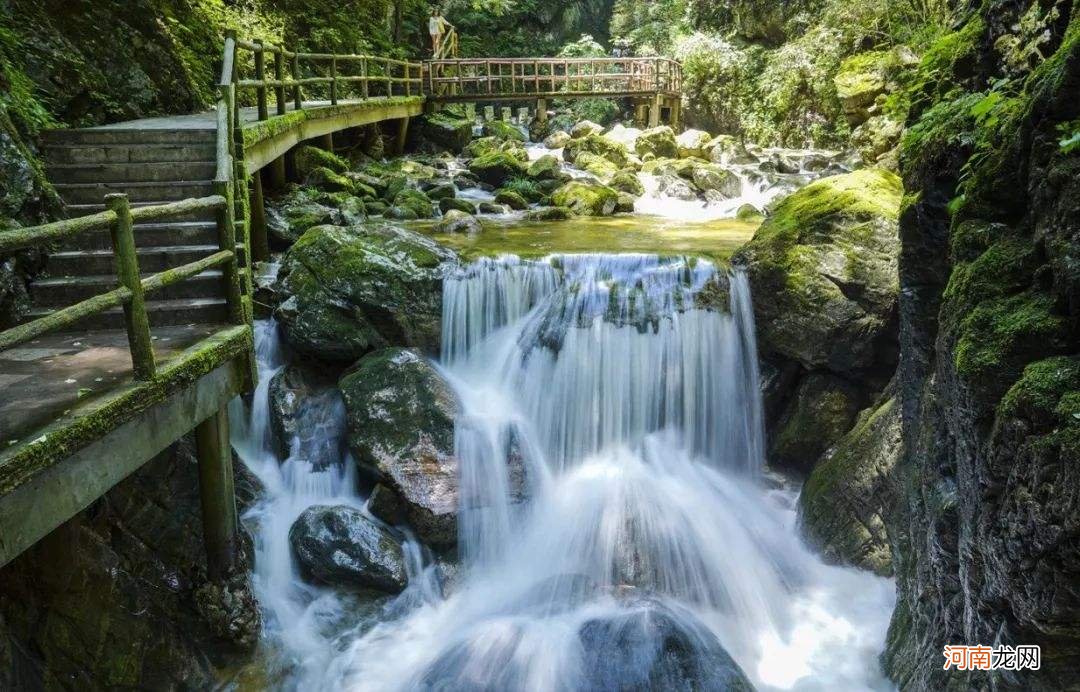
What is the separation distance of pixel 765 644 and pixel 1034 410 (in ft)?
11.4

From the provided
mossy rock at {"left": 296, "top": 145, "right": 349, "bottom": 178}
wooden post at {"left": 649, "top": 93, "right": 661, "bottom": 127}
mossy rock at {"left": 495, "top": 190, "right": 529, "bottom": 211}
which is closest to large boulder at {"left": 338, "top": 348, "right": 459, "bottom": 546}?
mossy rock at {"left": 495, "top": 190, "right": 529, "bottom": 211}

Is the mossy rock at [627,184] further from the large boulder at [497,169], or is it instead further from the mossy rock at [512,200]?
the mossy rock at [512,200]

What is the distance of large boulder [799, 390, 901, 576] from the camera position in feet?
20.6

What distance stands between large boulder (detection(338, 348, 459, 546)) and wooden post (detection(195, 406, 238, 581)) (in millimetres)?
1488

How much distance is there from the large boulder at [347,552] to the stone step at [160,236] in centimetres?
255

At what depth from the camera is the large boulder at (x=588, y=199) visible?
46.4ft

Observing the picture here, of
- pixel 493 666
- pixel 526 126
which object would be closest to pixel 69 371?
pixel 493 666

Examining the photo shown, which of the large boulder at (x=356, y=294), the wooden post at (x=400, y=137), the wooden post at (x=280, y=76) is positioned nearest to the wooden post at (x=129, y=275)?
the large boulder at (x=356, y=294)

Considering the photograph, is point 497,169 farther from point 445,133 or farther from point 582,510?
point 582,510

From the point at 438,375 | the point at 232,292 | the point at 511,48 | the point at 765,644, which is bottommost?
the point at 765,644

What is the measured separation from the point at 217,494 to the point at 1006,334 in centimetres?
524

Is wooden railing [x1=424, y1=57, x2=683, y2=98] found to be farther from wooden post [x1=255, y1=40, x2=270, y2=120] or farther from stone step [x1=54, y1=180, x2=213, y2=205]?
stone step [x1=54, y1=180, x2=213, y2=205]

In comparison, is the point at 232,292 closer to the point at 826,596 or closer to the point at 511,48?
the point at 826,596

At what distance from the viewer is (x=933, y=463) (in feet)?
15.0
